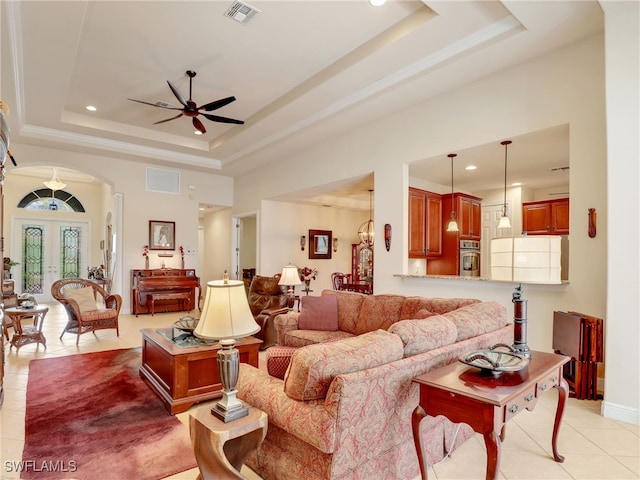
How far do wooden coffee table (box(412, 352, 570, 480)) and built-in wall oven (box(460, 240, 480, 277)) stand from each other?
14.9 feet

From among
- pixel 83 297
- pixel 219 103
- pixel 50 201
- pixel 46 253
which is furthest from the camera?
pixel 50 201

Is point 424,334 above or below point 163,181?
below

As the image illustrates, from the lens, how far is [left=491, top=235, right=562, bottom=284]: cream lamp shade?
80.0 inches

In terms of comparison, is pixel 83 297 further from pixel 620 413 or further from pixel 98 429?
pixel 620 413

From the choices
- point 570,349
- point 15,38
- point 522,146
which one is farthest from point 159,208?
point 570,349

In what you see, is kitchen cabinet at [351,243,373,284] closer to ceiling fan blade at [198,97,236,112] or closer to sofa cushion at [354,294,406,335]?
sofa cushion at [354,294,406,335]

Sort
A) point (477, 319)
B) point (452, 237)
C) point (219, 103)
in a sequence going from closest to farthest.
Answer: point (477, 319) < point (219, 103) < point (452, 237)

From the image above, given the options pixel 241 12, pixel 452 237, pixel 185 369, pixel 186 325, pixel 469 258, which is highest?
pixel 241 12

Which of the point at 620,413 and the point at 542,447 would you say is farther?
the point at 620,413

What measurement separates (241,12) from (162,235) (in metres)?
5.74

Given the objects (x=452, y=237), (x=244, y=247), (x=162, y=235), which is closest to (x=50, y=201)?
A: (x=162, y=235)

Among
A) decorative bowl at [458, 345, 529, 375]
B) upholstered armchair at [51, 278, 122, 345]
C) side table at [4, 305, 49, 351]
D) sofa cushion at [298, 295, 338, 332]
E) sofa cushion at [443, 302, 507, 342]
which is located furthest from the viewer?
upholstered armchair at [51, 278, 122, 345]

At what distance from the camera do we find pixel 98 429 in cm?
268

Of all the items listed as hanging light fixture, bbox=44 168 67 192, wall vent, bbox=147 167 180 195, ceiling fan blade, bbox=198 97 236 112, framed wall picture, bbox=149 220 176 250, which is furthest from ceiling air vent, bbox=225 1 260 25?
hanging light fixture, bbox=44 168 67 192
